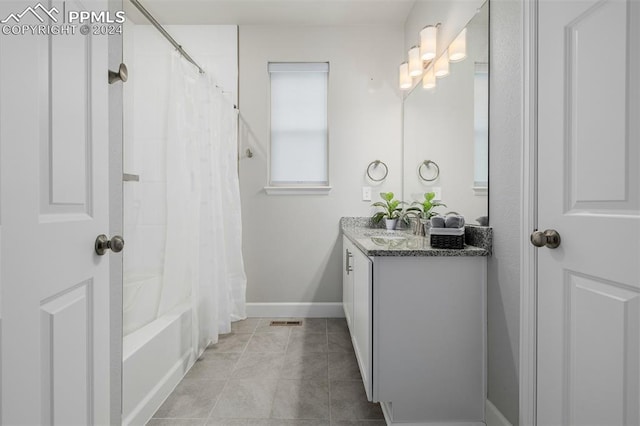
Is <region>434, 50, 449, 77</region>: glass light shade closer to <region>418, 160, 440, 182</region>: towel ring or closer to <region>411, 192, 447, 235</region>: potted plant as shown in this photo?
<region>418, 160, 440, 182</region>: towel ring

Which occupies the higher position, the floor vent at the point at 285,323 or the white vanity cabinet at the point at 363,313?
the white vanity cabinet at the point at 363,313

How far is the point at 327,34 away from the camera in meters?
2.93

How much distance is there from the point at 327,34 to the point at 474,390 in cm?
292

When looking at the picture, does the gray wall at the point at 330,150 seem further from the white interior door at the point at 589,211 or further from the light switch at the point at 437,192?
the white interior door at the point at 589,211

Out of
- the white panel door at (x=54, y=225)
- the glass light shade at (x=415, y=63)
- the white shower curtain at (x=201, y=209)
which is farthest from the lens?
the glass light shade at (x=415, y=63)

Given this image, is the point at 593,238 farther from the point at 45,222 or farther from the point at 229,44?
the point at 229,44

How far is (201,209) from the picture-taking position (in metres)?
2.18

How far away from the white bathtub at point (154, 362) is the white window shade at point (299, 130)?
4.94 ft

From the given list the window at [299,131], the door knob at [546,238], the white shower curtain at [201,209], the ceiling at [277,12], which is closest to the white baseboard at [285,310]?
the white shower curtain at [201,209]

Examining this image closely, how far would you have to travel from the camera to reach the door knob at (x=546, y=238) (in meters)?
1.06

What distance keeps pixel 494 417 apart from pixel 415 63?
7.33 feet

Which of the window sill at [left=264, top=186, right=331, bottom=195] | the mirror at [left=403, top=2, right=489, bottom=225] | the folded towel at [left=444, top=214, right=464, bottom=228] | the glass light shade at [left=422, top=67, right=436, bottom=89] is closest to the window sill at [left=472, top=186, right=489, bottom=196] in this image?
the mirror at [left=403, top=2, right=489, bottom=225]

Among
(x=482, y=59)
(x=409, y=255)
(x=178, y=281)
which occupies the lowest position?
(x=178, y=281)

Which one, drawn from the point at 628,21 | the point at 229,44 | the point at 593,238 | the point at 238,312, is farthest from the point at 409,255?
the point at 229,44
